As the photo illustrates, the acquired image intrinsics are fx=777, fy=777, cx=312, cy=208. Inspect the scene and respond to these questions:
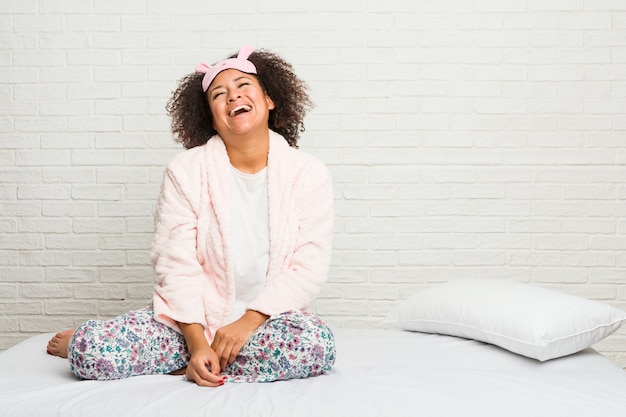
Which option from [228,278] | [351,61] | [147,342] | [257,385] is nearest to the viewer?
[257,385]

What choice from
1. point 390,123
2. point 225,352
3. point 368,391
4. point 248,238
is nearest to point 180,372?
point 225,352

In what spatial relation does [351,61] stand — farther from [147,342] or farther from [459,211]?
[147,342]

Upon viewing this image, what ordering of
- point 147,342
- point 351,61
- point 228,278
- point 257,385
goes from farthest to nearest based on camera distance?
point 351,61 < point 228,278 < point 147,342 < point 257,385

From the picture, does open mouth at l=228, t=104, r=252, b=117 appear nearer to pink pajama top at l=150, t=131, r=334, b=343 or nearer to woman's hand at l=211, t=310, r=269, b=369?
pink pajama top at l=150, t=131, r=334, b=343

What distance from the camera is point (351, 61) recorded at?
128 inches

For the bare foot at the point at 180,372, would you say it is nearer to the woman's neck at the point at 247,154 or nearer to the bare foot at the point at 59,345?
the bare foot at the point at 59,345

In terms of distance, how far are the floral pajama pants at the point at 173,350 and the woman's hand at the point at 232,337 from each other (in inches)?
0.7

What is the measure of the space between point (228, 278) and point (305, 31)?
139cm

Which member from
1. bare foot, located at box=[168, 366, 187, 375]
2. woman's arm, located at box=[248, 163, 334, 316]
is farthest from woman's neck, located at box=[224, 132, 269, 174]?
bare foot, located at box=[168, 366, 187, 375]

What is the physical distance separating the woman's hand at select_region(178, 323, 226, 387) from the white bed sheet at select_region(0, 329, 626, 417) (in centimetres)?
4

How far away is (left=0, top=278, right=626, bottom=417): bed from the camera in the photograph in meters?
1.72

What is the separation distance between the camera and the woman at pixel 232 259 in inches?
79.3

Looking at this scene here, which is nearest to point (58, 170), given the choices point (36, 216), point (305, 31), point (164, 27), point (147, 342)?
point (36, 216)

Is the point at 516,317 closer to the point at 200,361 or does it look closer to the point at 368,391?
the point at 368,391
